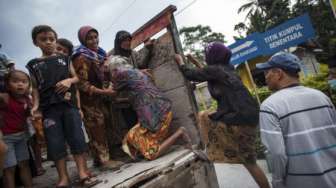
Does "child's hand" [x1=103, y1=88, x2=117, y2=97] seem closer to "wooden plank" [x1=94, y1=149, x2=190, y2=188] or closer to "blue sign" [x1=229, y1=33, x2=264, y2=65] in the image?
"wooden plank" [x1=94, y1=149, x2=190, y2=188]

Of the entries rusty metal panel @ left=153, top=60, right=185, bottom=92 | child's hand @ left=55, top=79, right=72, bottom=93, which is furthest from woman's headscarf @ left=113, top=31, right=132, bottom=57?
child's hand @ left=55, top=79, right=72, bottom=93

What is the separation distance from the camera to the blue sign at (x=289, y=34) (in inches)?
160

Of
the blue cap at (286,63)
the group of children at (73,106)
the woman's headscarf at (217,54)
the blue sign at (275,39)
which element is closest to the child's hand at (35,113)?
the group of children at (73,106)

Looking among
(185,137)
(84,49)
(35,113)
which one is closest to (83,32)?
(84,49)

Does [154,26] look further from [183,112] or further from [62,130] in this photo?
[62,130]

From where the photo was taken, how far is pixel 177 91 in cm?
297

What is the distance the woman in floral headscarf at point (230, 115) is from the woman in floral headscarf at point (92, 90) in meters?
0.98

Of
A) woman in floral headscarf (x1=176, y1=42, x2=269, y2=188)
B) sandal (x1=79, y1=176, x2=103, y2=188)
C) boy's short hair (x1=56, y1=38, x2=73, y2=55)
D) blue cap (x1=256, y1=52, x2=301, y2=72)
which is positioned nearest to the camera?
blue cap (x1=256, y1=52, x2=301, y2=72)

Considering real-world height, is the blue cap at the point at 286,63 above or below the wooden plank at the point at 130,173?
above

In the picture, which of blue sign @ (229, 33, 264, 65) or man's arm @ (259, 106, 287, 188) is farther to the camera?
blue sign @ (229, 33, 264, 65)

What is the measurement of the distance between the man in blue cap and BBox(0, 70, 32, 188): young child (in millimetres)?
2242

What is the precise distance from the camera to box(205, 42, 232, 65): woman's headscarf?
9.48 feet

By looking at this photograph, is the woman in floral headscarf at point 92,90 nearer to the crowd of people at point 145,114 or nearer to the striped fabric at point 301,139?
the crowd of people at point 145,114

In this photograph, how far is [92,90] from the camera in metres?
2.67
